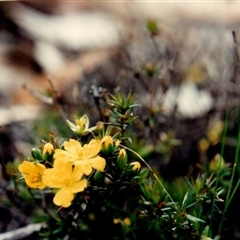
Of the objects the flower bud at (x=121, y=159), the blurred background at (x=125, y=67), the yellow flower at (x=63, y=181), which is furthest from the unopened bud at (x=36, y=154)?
the blurred background at (x=125, y=67)

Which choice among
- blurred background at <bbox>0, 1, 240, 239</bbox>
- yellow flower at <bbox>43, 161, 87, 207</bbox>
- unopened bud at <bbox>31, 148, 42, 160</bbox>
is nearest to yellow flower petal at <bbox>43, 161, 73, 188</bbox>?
yellow flower at <bbox>43, 161, 87, 207</bbox>

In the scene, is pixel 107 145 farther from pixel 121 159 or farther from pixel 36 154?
pixel 36 154

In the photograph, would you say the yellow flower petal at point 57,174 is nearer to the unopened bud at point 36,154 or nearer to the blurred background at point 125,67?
the unopened bud at point 36,154

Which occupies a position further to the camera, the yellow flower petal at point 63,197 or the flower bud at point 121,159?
the flower bud at point 121,159

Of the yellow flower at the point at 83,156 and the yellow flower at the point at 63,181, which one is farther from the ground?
the yellow flower at the point at 83,156

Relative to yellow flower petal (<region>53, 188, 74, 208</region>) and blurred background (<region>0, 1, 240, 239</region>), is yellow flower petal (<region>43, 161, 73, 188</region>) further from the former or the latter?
blurred background (<region>0, 1, 240, 239</region>)

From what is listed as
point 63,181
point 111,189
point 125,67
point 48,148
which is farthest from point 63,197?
point 125,67

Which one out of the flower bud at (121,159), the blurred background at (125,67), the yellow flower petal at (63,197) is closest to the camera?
the yellow flower petal at (63,197)
